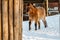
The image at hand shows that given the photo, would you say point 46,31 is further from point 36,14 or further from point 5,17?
point 5,17

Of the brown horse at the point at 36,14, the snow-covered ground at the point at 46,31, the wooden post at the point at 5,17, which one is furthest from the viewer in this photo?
the brown horse at the point at 36,14

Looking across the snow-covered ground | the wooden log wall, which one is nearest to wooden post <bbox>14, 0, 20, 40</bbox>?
the wooden log wall

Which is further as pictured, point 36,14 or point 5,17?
point 36,14

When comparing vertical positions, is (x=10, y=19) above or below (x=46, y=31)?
above

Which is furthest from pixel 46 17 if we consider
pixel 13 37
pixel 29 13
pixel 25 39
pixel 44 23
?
pixel 13 37

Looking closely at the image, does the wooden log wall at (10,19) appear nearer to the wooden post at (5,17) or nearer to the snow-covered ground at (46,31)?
the wooden post at (5,17)

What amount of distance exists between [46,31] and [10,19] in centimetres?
163

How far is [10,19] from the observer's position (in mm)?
1540

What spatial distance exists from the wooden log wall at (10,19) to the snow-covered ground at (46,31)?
1.33m

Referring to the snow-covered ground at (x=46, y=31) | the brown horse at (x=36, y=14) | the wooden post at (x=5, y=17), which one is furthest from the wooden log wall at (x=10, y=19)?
the brown horse at (x=36, y=14)

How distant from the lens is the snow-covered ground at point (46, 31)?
2.92 meters

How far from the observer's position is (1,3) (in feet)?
4.87

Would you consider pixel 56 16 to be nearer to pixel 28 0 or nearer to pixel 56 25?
pixel 56 25

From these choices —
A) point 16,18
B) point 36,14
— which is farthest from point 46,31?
point 16,18
